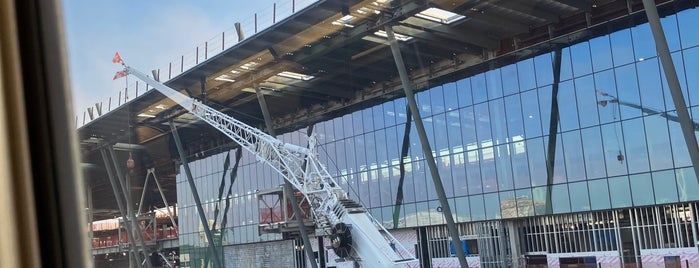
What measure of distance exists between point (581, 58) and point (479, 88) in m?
0.81

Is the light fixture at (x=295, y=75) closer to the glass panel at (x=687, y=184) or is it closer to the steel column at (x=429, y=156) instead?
the steel column at (x=429, y=156)

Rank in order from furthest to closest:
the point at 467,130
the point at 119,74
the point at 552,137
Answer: the point at 467,130 → the point at 552,137 → the point at 119,74

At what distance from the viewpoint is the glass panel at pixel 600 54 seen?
4.63 m

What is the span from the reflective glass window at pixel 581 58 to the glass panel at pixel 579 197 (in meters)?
0.86

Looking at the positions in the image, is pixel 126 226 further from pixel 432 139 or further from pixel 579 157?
pixel 579 157

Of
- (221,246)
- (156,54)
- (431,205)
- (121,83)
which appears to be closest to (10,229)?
(121,83)

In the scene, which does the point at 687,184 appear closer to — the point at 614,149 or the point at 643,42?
the point at 614,149

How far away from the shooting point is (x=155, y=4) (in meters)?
2.75

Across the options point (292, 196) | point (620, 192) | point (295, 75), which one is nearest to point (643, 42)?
point (620, 192)

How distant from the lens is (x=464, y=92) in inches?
198

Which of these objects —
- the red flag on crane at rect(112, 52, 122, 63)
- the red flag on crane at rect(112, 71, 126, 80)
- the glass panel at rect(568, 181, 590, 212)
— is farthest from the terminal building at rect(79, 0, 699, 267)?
the red flag on crane at rect(112, 52, 122, 63)

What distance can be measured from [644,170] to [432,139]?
1584 mm

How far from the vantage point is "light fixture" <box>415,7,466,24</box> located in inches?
182

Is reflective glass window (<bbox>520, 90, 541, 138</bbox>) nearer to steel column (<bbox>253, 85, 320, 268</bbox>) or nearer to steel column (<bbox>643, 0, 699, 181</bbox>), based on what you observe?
steel column (<bbox>643, 0, 699, 181</bbox>)
